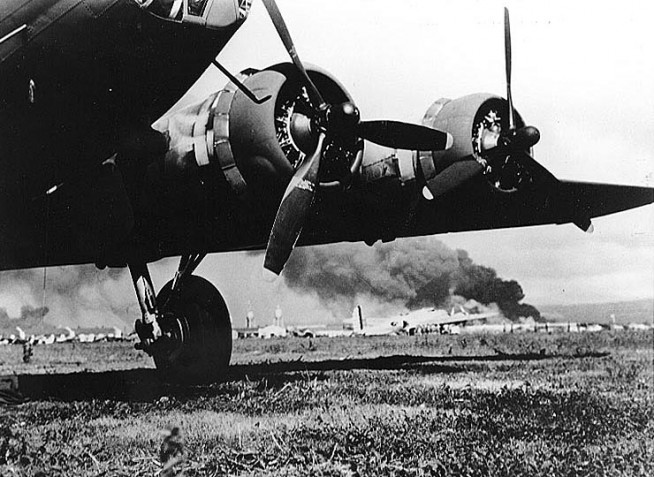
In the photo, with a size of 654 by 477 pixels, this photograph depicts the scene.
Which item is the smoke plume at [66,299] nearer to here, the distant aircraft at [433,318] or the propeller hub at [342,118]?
the propeller hub at [342,118]

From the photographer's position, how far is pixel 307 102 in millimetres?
6969

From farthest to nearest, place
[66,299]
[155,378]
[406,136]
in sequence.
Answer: [155,378] < [66,299] < [406,136]

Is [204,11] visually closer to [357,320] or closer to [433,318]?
[357,320]

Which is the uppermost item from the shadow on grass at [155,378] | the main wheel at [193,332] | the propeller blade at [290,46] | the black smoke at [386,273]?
the propeller blade at [290,46]

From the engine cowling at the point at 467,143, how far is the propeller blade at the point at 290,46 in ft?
6.16

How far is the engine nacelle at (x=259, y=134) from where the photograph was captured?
21.8 ft

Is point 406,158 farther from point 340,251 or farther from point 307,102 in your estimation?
point 340,251

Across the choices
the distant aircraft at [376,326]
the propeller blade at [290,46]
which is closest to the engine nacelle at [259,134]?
the propeller blade at [290,46]

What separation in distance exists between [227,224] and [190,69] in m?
2.04

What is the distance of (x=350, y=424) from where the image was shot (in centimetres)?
605

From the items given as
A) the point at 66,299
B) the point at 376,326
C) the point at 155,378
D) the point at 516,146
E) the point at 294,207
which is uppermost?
the point at 516,146

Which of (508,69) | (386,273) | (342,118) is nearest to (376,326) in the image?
(386,273)

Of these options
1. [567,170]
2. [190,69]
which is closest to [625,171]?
[567,170]

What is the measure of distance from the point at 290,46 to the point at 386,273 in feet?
20.6
